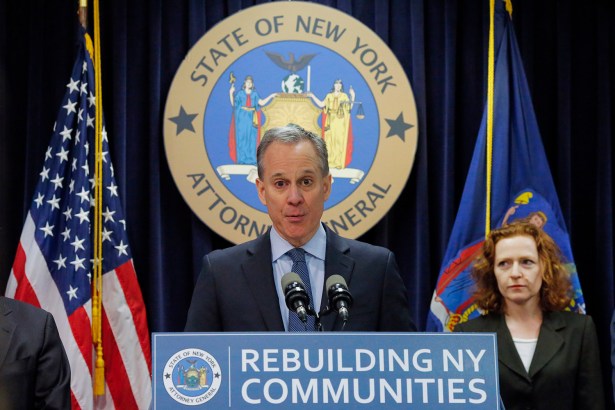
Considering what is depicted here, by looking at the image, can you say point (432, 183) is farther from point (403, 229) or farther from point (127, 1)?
point (127, 1)

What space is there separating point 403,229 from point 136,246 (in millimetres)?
1283

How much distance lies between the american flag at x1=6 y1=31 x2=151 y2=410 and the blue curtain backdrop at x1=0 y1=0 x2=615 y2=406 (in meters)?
0.19

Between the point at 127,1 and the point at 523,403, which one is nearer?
the point at 523,403

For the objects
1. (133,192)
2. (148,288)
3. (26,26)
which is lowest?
(148,288)

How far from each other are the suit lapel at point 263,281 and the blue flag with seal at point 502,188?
5.86ft

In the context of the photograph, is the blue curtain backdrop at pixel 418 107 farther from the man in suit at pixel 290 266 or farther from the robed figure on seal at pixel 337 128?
the man in suit at pixel 290 266

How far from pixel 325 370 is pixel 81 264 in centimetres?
243

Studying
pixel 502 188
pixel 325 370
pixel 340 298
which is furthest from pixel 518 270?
pixel 325 370

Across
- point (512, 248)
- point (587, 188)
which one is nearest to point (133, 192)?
point (512, 248)

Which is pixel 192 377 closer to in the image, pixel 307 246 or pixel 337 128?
pixel 307 246

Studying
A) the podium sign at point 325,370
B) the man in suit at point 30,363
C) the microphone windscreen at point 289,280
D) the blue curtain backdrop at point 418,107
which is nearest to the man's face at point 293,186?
the microphone windscreen at point 289,280

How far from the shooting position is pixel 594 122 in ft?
15.5

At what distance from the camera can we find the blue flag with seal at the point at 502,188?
14.2 feet

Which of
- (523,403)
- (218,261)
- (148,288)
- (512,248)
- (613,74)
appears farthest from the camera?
(613,74)
